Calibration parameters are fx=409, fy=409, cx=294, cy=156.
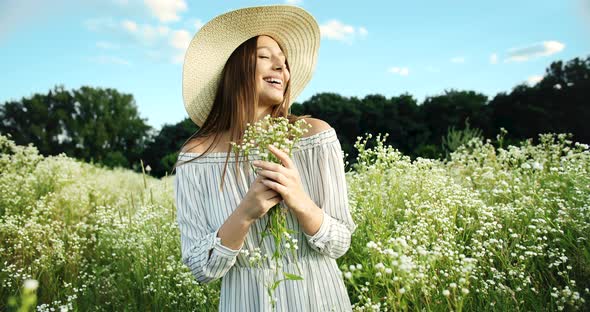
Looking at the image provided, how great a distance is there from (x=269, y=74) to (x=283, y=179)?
2.59 feet

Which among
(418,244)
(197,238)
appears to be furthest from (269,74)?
(418,244)

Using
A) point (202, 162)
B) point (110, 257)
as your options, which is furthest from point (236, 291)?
point (110, 257)

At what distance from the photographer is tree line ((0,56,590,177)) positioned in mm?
24828

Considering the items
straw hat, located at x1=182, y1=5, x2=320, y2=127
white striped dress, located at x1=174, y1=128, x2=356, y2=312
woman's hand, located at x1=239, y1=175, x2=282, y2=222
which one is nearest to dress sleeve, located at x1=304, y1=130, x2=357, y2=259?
white striped dress, located at x1=174, y1=128, x2=356, y2=312

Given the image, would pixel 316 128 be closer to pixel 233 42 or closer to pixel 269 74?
pixel 269 74

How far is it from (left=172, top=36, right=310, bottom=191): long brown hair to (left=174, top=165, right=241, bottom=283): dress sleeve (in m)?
0.15

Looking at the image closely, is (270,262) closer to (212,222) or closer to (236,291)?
(236,291)

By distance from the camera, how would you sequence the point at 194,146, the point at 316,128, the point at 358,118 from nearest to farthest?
the point at 316,128, the point at 194,146, the point at 358,118

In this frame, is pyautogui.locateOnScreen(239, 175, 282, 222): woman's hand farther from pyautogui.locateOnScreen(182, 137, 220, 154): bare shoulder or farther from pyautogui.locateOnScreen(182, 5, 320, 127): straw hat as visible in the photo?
pyautogui.locateOnScreen(182, 5, 320, 127): straw hat

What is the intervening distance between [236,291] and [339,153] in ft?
2.83

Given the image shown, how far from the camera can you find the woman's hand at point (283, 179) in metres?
1.64

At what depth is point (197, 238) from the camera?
2.08m

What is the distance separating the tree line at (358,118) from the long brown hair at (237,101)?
6355 mm

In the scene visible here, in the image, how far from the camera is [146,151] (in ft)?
137
